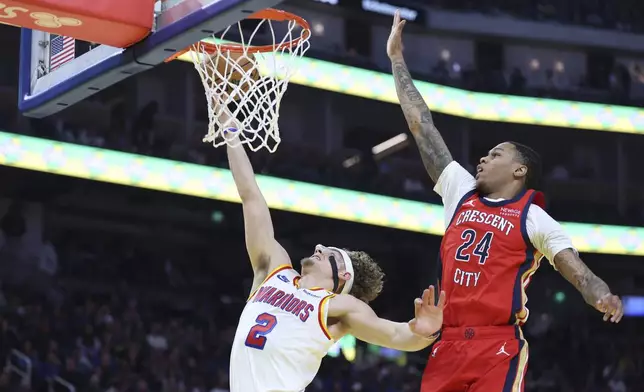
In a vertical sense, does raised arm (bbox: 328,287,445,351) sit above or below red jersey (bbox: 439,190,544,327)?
below

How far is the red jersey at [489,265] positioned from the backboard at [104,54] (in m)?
1.59

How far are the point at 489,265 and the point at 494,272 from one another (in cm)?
4

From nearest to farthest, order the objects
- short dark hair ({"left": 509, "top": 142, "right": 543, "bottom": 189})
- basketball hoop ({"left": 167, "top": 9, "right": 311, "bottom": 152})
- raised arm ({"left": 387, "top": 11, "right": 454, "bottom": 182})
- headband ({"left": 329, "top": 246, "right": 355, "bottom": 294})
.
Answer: headband ({"left": 329, "top": 246, "right": 355, "bottom": 294}) → short dark hair ({"left": 509, "top": 142, "right": 543, "bottom": 189}) → raised arm ({"left": 387, "top": 11, "right": 454, "bottom": 182}) → basketball hoop ({"left": 167, "top": 9, "right": 311, "bottom": 152})

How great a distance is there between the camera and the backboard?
17.3 feet

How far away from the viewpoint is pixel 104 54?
5.95 m

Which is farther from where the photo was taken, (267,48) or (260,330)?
(267,48)

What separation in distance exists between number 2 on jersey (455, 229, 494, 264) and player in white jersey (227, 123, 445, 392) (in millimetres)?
467

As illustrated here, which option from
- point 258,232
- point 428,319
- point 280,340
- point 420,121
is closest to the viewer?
point 428,319

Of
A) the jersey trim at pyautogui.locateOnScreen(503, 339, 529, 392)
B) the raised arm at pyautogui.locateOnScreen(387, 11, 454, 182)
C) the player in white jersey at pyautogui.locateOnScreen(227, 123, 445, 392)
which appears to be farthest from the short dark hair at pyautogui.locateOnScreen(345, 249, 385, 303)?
the jersey trim at pyautogui.locateOnScreen(503, 339, 529, 392)

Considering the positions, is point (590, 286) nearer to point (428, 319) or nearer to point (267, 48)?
point (428, 319)

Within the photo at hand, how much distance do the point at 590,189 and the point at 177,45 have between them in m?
20.2

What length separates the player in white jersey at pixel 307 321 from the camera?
209 inches

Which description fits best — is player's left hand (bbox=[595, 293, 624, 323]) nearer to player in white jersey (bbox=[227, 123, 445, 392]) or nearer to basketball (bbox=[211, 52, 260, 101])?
player in white jersey (bbox=[227, 123, 445, 392])

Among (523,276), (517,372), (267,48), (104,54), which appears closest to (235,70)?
(267,48)
